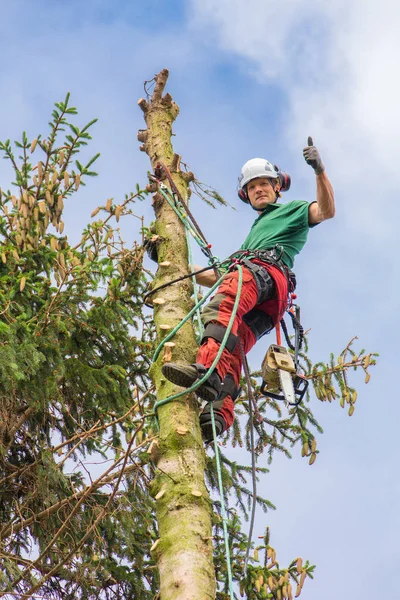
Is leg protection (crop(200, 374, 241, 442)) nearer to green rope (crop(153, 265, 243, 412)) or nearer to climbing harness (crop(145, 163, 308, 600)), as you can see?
climbing harness (crop(145, 163, 308, 600))

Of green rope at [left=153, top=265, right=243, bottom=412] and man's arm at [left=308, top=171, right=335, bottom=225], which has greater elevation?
man's arm at [left=308, top=171, right=335, bottom=225]

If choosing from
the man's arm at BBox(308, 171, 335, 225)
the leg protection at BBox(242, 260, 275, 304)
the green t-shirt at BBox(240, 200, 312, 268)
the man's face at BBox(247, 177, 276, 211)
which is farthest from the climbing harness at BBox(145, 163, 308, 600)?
the man's face at BBox(247, 177, 276, 211)

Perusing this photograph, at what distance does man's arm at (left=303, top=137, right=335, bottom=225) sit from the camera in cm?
491

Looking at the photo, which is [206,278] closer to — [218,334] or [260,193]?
[260,193]

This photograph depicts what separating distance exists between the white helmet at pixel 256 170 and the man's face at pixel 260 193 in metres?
0.05

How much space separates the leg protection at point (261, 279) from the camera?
191 inches

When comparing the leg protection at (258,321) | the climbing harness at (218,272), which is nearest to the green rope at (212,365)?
the climbing harness at (218,272)

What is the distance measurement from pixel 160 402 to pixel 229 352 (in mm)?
545

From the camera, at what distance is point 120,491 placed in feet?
18.1

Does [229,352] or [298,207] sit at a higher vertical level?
[298,207]

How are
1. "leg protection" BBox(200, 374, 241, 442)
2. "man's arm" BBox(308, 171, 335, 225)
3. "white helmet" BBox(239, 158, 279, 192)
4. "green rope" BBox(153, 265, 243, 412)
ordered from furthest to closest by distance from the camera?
"white helmet" BBox(239, 158, 279, 192) < "man's arm" BBox(308, 171, 335, 225) < "leg protection" BBox(200, 374, 241, 442) < "green rope" BBox(153, 265, 243, 412)

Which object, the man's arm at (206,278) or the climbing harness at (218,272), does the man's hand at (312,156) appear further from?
the man's arm at (206,278)

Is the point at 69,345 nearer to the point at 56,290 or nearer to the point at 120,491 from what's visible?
the point at 56,290

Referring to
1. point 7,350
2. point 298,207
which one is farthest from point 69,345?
point 298,207
